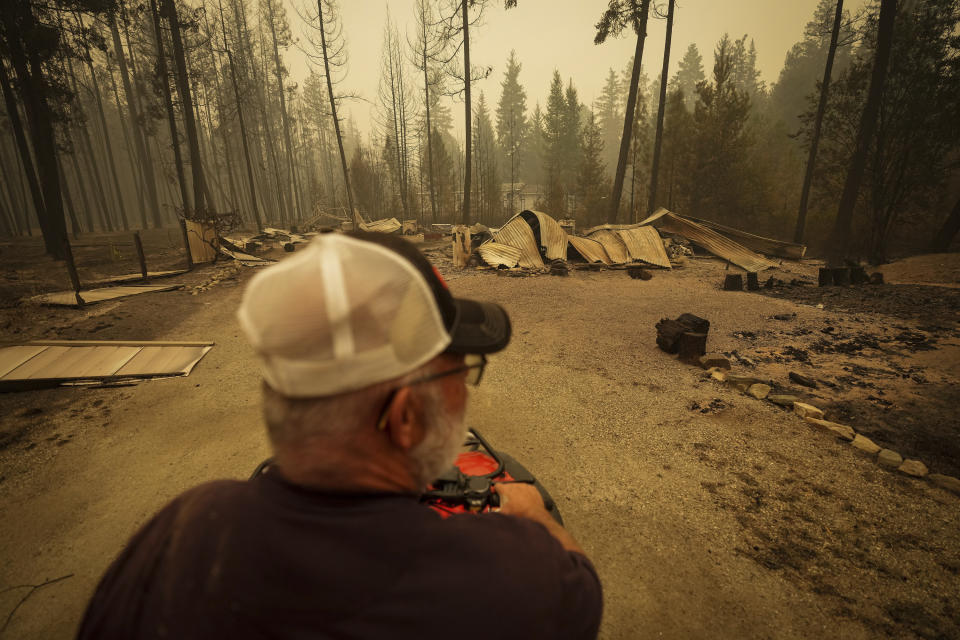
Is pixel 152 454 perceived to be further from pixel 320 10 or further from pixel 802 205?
pixel 320 10

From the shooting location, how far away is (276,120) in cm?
4953

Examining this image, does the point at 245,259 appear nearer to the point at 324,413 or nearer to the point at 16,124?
the point at 16,124

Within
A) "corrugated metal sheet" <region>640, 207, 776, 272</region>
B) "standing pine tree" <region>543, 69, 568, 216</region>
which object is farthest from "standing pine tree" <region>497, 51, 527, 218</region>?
"corrugated metal sheet" <region>640, 207, 776, 272</region>

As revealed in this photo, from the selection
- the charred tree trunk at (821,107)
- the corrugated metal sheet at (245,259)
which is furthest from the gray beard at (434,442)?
the charred tree trunk at (821,107)

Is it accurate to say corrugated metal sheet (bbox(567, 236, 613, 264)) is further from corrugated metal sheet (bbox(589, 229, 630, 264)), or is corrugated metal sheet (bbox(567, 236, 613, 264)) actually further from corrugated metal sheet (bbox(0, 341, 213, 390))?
corrugated metal sheet (bbox(0, 341, 213, 390))

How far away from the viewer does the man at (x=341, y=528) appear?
0.75m

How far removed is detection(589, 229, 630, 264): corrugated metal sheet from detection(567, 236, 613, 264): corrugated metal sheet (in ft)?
0.65

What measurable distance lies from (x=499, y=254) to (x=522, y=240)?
101 centimetres

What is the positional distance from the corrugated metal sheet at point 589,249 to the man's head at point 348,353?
12.5m

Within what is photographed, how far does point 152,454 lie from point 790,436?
20.1ft

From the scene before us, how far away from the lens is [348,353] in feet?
2.80

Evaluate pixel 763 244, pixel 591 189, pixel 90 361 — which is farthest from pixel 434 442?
pixel 591 189

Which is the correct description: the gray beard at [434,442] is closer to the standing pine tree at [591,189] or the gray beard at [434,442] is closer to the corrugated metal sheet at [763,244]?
the corrugated metal sheet at [763,244]

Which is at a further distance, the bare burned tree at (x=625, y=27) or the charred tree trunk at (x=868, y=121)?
the bare burned tree at (x=625, y=27)
